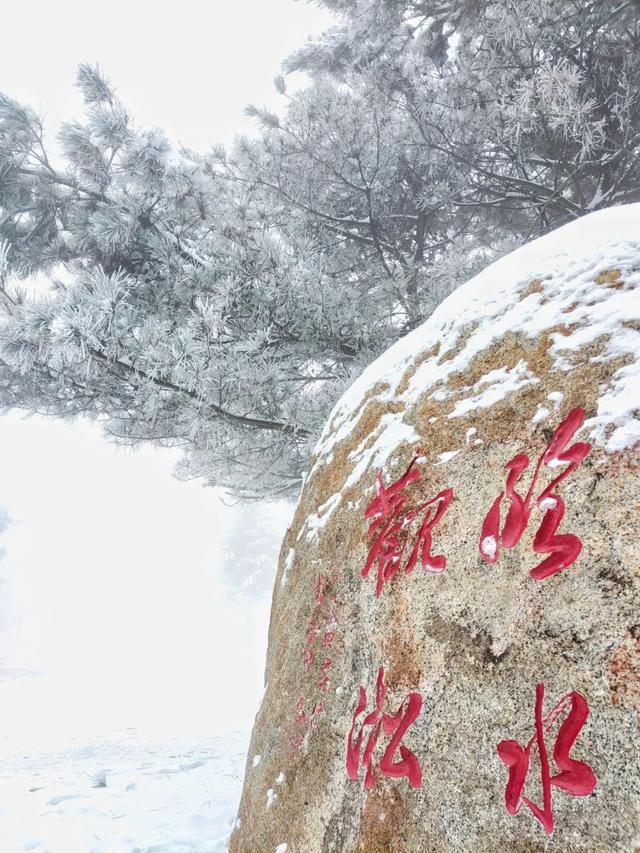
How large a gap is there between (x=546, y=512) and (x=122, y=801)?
3.66 m

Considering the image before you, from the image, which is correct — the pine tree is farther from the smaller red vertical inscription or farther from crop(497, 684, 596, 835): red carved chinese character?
crop(497, 684, 596, 835): red carved chinese character

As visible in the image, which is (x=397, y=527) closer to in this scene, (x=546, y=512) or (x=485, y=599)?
(x=485, y=599)

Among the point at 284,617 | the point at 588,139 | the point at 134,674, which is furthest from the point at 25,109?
the point at 134,674

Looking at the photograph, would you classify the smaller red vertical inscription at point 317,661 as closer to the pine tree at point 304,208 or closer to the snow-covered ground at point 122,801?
the snow-covered ground at point 122,801

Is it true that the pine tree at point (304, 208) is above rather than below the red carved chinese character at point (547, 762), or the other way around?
above

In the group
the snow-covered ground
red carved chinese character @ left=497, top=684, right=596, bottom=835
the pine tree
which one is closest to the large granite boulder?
red carved chinese character @ left=497, top=684, right=596, bottom=835

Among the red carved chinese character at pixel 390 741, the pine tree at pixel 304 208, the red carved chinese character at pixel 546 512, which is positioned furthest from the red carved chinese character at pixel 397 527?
the pine tree at pixel 304 208

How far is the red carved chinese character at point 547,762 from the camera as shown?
1.22m

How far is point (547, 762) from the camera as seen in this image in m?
1.27

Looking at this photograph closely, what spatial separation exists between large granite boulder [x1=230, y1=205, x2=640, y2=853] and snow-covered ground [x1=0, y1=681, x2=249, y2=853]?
1.15 metres

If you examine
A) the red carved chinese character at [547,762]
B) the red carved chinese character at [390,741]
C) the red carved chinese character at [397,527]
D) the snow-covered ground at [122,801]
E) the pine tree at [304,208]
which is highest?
the pine tree at [304,208]

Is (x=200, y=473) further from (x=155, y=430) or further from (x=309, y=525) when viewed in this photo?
(x=309, y=525)

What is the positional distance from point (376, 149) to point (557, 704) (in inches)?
214

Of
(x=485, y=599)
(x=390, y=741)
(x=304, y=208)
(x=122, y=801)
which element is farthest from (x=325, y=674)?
(x=304, y=208)
